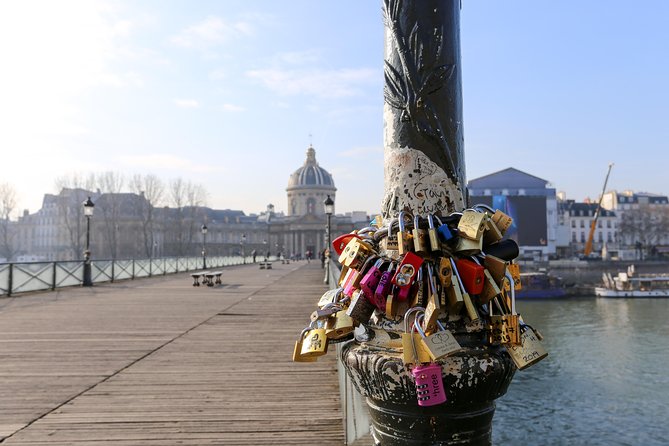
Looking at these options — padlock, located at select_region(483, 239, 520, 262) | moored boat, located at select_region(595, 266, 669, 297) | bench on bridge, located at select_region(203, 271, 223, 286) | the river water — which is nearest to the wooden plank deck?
padlock, located at select_region(483, 239, 520, 262)

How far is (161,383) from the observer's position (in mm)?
5883

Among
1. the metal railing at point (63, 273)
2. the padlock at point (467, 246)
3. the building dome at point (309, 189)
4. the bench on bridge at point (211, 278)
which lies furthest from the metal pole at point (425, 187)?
the building dome at point (309, 189)

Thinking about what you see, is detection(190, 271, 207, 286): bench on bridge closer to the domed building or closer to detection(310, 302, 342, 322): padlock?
detection(310, 302, 342, 322): padlock

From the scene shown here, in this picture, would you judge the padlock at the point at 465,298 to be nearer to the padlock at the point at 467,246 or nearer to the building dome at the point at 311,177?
the padlock at the point at 467,246

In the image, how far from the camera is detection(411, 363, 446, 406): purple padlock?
192 cm

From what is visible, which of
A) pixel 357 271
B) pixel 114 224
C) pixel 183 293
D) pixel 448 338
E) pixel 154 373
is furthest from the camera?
pixel 114 224

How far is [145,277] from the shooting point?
2770 centimetres

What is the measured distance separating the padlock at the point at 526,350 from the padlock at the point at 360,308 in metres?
0.54

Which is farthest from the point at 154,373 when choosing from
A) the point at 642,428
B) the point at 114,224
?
the point at 114,224

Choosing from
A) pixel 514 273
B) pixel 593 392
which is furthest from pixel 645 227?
pixel 514 273

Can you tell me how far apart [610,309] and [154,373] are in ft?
169

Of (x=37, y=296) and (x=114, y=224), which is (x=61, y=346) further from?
(x=114, y=224)

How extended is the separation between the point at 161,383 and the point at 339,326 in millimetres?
4315

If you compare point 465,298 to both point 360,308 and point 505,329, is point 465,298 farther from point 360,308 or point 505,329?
point 360,308
